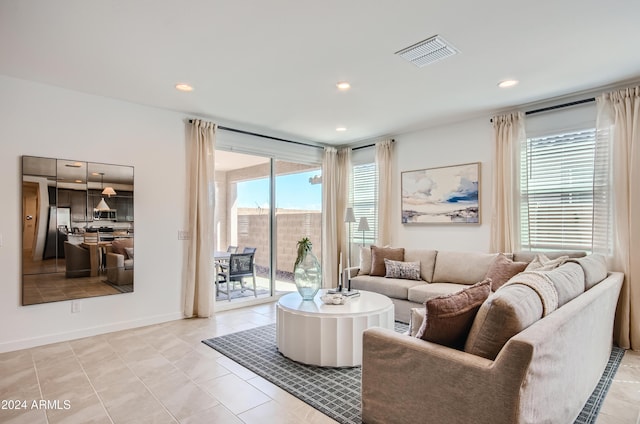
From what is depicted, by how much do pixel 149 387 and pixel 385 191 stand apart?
13.9ft

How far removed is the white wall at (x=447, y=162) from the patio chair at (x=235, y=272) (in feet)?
7.74

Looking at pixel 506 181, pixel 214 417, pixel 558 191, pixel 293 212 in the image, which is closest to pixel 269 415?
pixel 214 417

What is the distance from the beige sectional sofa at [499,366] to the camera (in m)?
1.57

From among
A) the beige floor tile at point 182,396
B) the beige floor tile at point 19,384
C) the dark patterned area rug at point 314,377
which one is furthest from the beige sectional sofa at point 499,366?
the beige floor tile at point 19,384

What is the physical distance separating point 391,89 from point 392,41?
1043mm

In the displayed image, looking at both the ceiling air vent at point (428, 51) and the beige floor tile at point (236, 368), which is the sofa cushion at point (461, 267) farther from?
the beige floor tile at point (236, 368)

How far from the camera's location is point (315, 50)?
9.59 feet

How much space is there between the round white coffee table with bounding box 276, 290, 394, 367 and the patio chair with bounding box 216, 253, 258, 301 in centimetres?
221

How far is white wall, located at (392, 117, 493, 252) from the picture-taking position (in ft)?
15.4

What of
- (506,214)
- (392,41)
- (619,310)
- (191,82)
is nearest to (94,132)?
(191,82)

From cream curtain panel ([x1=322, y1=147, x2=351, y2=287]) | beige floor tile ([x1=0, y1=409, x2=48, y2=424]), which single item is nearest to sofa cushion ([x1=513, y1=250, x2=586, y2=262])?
cream curtain panel ([x1=322, y1=147, x2=351, y2=287])

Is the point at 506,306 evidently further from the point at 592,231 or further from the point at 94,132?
the point at 94,132

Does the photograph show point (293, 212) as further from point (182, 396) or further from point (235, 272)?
point (182, 396)

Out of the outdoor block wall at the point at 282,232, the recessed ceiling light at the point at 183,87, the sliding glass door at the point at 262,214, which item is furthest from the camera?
the outdoor block wall at the point at 282,232
